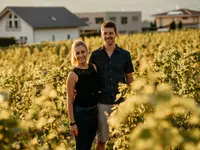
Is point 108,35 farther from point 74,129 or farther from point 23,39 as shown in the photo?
point 23,39

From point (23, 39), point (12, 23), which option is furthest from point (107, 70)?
point (12, 23)

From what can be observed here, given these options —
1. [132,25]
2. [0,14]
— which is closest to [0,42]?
[0,14]

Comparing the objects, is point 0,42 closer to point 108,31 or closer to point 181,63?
point 181,63

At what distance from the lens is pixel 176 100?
1.81 m

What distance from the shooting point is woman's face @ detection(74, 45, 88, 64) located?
14.7ft

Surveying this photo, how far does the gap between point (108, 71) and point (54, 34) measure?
164 ft

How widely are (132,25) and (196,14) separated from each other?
543 inches

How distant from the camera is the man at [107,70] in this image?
4.77 m

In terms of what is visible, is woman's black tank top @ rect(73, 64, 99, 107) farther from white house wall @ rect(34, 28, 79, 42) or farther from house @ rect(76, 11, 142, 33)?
house @ rect(76, 11, 142, 33)

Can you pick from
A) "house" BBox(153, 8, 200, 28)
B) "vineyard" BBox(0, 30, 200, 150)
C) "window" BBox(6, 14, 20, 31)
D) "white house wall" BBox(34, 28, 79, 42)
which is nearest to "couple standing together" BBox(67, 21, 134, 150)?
"vineyard" BBox(0, 30, 200, 150)

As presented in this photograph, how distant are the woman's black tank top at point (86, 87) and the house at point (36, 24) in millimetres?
46267

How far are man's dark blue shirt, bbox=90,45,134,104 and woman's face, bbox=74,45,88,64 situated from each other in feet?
1.17

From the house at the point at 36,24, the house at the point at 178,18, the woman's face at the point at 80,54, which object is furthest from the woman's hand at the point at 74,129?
the house at the point at 178,18

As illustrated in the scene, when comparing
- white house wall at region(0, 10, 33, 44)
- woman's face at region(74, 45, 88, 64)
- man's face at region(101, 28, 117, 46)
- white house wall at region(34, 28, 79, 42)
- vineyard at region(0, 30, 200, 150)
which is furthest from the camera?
white house wall at region(34, 28, 79, 42)
